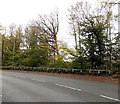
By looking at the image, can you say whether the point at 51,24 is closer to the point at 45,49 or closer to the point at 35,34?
the point at 35,34

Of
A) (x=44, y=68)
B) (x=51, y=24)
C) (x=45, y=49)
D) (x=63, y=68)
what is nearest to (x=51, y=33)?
(x=51, y=24)

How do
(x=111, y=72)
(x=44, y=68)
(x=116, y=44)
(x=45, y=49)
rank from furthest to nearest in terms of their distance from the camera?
(x=45, y=49) < (x=44, y=68) < (x=116, y=44) < (x=111, y=72)

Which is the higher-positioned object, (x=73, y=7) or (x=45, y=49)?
(x=73, y=7)

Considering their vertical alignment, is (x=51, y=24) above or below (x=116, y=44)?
above

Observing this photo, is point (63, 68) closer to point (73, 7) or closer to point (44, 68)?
point (44, 68)

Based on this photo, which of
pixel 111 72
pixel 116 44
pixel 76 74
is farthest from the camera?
pixel 76 74

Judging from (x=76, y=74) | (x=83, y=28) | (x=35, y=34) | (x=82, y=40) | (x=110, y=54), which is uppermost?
(x=35, y=34)

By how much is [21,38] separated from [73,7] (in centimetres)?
2793

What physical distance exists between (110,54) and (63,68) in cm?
846

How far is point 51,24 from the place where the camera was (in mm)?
42094

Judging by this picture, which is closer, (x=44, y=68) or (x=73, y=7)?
(x=73, y=7)

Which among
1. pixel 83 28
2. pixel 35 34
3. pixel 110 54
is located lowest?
pixel 110 54

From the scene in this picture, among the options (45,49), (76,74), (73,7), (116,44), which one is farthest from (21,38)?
(116,44)

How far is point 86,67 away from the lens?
76.6 feet
